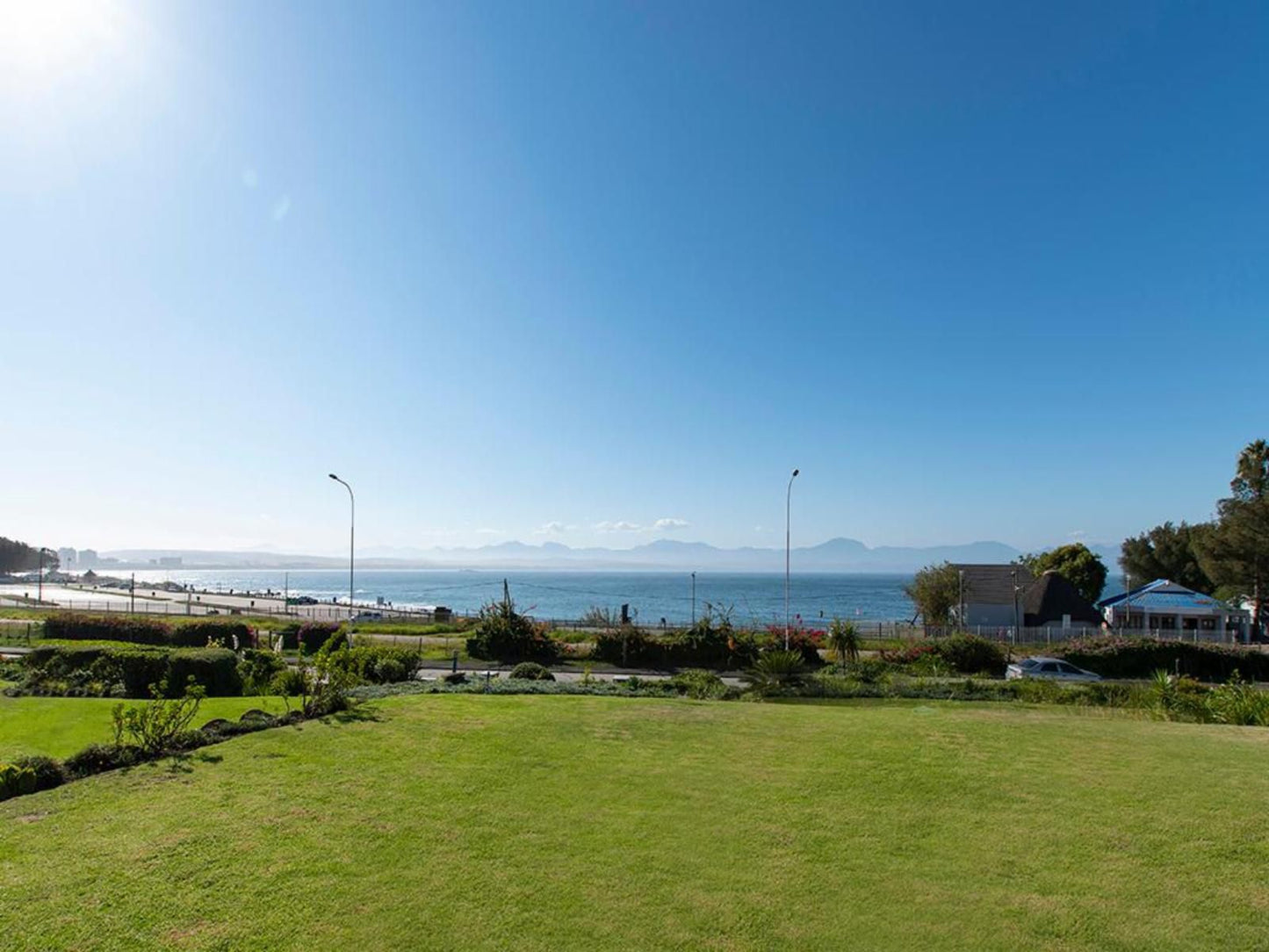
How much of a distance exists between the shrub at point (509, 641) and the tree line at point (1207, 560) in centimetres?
3259

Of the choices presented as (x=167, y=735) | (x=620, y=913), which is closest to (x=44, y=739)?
(x=167, y=735)

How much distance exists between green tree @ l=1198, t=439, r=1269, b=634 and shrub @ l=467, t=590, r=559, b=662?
4843 centimetres

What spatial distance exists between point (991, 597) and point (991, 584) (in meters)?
1.33

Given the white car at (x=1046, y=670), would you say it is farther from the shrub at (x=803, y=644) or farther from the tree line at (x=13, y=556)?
the tree line at (x=13, y=556)

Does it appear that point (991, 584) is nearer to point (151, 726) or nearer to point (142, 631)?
point (142, 631)

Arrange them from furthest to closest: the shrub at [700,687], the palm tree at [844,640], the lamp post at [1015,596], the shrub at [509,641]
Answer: the lamp post at [1015,596] → the shrub at [509,641] → the palm tree at [844,640] → the shrub at [700,687]

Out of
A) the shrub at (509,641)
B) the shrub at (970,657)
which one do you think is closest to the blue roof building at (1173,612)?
the shrub at (970,657)

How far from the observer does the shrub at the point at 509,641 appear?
37.3 m

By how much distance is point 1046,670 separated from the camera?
29.2 m

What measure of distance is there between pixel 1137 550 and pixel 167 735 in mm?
94581

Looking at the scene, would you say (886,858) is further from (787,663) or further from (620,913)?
Result: (787,663)

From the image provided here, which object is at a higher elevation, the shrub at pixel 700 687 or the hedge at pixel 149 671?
the hedge at pixel 149 671

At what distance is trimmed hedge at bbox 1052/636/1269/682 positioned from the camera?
3312 cm

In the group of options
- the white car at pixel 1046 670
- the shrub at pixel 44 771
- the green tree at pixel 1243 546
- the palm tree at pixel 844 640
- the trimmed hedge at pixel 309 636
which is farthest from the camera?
the green tree at pixel 1243 546
